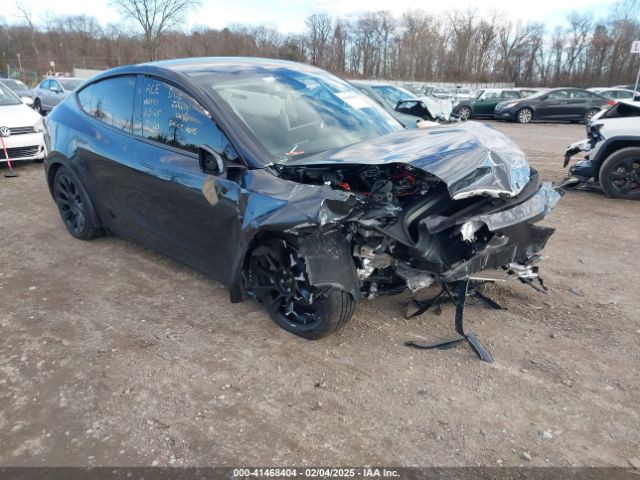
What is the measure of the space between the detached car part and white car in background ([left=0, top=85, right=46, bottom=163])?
8.61m

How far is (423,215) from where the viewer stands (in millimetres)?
2791

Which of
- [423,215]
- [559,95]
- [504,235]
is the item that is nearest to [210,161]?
[423,215]

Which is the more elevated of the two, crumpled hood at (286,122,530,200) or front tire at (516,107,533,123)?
crumpled hood at (286,122,530,200)

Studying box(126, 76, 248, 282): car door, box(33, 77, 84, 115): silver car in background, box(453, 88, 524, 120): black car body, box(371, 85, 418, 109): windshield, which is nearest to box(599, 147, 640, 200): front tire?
box(126, 76, 248, 282): car door

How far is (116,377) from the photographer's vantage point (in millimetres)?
2877

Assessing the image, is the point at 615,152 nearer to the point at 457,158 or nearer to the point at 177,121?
the point at 457,158

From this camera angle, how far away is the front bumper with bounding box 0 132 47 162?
8328 mm

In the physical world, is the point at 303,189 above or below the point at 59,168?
above

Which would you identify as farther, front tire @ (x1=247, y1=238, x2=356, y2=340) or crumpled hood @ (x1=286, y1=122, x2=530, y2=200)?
front tire @ (x1=247, y1=238, x2=356, y2=340)

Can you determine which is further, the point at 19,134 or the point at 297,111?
the point at 19,134

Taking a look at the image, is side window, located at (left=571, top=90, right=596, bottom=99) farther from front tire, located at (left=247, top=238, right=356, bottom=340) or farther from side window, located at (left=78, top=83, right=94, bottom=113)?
front tire, located at (left=247, top=238, right=356, bottom=340)

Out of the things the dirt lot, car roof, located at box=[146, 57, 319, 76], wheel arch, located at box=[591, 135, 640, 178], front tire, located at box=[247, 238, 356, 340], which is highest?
car roof, located at box=[146, 57, 319, 76]

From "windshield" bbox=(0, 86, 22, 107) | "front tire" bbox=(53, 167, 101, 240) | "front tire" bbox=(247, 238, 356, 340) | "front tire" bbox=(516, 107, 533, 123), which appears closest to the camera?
"front tire" bbox=(247, 238, 356, 340)

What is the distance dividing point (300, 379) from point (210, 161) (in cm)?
147
